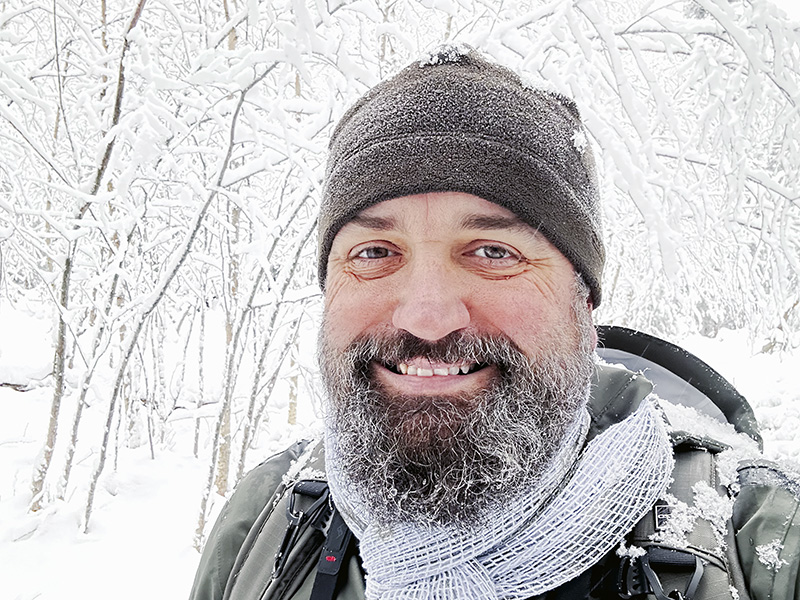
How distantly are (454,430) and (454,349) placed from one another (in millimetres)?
175

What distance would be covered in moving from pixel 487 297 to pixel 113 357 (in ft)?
19.2

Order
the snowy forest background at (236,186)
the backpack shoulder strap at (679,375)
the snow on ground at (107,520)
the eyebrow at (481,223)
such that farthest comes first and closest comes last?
the snow on ground at (107,520) < the snowy forest background at (236,186) < the backpack shoulder strap at (679,375) < the eyebrow at (481,223)

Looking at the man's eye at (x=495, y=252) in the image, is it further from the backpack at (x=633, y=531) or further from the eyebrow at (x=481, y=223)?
the backpack at (x=633, y=531)

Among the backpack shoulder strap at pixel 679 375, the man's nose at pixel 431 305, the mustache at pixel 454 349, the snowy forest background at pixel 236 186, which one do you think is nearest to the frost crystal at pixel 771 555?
the backpack shoulder strap at pixel 679 375

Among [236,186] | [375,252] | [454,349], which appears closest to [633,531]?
[454,349]

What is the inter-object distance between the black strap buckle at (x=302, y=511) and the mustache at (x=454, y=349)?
16.3 inches

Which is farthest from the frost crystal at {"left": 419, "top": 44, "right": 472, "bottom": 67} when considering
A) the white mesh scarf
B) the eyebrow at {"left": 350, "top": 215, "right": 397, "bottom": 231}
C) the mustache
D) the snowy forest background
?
the white mesh scarf

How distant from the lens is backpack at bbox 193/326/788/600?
0.94 m

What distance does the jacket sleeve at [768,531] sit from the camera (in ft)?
2.94

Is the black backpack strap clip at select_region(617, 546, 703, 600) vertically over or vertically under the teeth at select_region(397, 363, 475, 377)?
under

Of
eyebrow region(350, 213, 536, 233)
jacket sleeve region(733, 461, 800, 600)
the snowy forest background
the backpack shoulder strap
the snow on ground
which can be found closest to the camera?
jacket sleeve region(733, 461, 800, 600)

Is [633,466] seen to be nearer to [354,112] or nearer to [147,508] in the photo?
[354,112]

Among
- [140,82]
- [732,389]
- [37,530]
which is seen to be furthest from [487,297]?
[37,530]

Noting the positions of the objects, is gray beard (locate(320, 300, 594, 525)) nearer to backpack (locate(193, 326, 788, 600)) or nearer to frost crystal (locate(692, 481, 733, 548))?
backpack (locate(193, 326, 788, 600))
